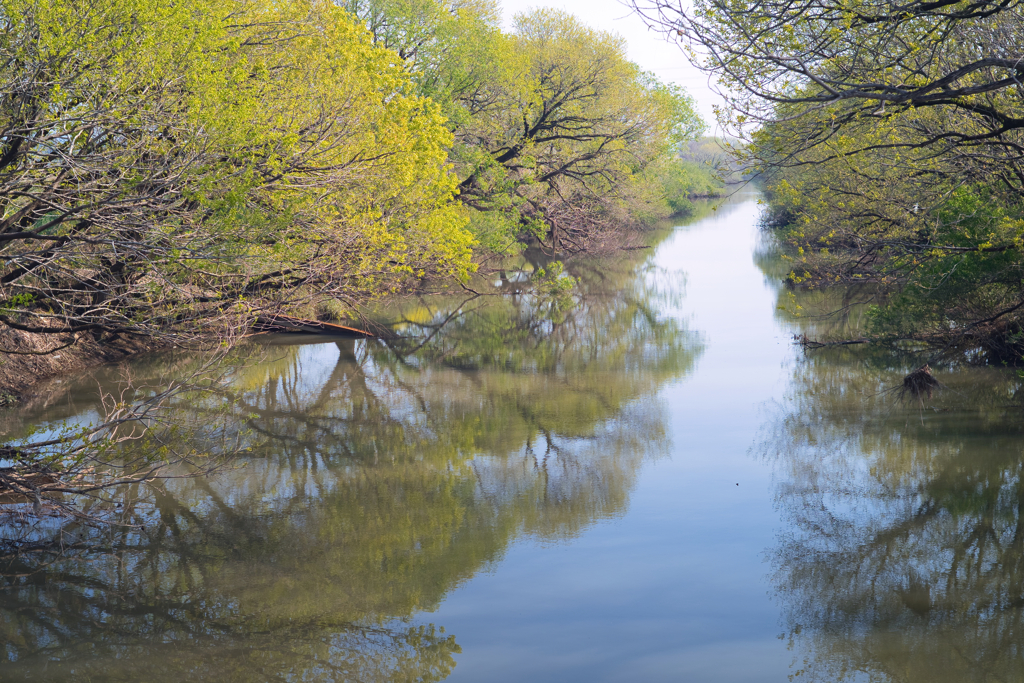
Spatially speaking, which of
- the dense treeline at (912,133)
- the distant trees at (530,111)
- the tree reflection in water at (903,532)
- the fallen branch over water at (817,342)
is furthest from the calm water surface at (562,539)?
the distant trees at (530,111)

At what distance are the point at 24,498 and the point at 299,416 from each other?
5010mm

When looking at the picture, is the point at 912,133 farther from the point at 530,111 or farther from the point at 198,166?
the point at 530,111

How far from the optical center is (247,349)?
18422 mm

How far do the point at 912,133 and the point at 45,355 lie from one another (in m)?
14.9

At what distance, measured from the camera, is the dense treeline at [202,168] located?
9.20 m

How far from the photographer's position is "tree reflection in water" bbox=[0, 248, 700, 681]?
6891 mm

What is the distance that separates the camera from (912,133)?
13109 millimetres

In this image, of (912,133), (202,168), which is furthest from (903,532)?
(202,168)

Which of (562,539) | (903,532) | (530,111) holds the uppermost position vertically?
(530,111)

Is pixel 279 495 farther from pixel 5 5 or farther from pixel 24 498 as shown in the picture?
pixel 5 5

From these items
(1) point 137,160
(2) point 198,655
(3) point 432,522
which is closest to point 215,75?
(1) point 137,160

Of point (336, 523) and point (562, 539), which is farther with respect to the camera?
point (336, 523)

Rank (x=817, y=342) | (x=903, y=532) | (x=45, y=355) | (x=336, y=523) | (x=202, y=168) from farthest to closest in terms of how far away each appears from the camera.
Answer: (x=817, y=342) → (x=45, y=355) → (x=202, y=168) → (x=336, y=523) → (x=903, y=532)

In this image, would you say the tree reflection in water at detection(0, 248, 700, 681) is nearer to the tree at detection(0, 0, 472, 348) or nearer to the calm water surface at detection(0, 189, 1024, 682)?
the calm water surface at detection(0, 189, 1024, 682)
